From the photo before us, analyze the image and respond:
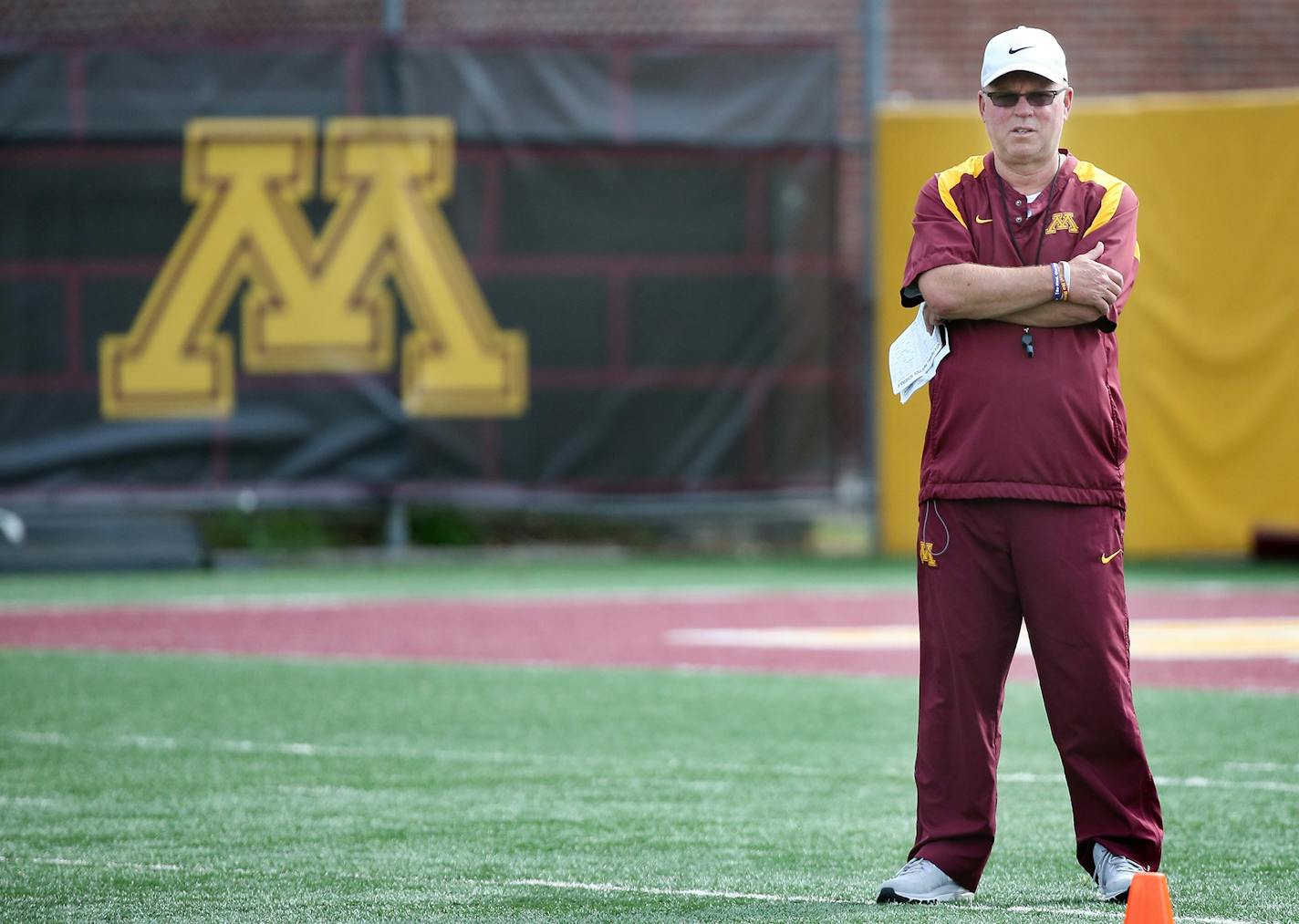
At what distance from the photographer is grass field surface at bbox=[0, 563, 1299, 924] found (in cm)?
489

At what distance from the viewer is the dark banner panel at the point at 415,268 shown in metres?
15.3

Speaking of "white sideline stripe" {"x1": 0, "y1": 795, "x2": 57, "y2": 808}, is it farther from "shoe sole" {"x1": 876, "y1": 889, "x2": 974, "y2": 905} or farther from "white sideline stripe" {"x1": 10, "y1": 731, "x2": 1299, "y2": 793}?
"shoe sole" {"x1": 876, "y1": 889, "x2": 974, "y2": 905}

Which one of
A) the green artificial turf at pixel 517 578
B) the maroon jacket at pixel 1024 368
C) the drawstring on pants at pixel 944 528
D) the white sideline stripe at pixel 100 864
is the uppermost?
the maroon jacket at pixel 1024 368

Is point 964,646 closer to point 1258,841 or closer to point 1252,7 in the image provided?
point 1258,841

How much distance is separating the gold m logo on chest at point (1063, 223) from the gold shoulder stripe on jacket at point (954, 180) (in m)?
0.19

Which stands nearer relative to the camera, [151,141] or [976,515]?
[976,515]

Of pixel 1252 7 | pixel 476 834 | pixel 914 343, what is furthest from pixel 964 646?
pixel 1252 7

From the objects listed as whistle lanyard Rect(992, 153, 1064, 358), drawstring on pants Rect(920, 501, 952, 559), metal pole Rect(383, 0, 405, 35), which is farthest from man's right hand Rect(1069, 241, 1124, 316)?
metal pole Rect(383, 0, 405, 35)

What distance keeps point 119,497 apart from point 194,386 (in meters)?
0.95

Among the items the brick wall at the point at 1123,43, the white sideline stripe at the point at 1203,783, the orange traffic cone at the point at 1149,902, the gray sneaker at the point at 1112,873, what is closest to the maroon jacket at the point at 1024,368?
the gray sneaker at the point at 1112,873

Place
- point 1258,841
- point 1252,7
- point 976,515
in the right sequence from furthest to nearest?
point 1252,7 → point 1258,841 → point 976,515

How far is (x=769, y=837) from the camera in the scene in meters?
5.75

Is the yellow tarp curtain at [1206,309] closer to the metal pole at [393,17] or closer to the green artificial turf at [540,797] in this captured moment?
the metal pole at [393,17]

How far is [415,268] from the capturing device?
15.5 meters
